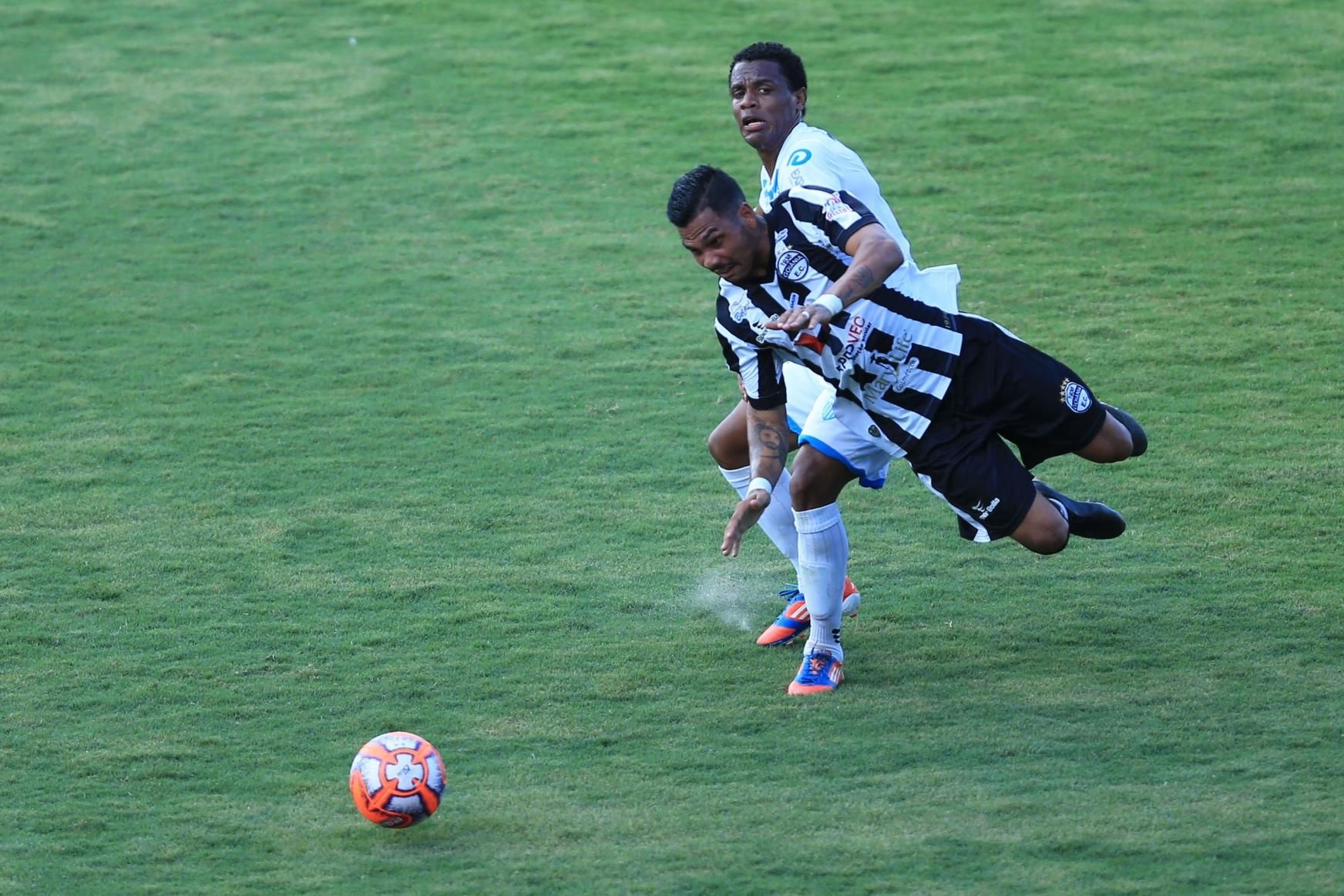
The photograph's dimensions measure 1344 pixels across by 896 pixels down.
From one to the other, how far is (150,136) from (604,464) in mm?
6477

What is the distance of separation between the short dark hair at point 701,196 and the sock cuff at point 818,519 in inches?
45.5

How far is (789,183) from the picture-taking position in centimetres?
518

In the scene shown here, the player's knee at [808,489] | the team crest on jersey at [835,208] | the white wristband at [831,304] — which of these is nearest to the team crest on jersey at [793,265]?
the team crest on jersey at [835,208]

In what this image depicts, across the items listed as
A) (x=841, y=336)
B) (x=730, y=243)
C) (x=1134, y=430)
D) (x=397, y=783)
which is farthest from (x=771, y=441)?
(x=397, y=783)

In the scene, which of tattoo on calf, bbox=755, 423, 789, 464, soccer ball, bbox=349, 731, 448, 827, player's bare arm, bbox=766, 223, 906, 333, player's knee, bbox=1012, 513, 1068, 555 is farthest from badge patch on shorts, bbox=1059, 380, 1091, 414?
soccer ball, bbox=349, 731, 448, 827

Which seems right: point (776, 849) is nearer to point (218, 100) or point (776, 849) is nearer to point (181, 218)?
point (181, 218)

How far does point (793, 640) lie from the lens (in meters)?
5.79

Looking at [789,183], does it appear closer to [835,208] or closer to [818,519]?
[835,208]

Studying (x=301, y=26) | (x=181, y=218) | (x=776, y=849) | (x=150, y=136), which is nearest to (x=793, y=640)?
(x=776, y=849)

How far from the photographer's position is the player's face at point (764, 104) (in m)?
5.53

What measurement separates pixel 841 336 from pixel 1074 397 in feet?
2.91

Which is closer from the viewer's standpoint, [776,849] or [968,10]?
Answer: [776,849]

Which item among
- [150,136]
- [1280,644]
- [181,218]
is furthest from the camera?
[150,136]

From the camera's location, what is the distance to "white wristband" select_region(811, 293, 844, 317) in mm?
4543
